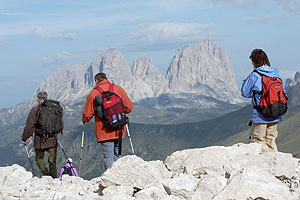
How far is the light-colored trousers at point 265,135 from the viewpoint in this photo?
13.7 meters

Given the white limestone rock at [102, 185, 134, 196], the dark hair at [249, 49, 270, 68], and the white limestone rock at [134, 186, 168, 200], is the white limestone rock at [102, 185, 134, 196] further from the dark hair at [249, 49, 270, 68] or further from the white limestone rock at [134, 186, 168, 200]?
the dark hair at [249, 49, 270, 68]

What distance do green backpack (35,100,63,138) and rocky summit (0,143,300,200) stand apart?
81.8 inches

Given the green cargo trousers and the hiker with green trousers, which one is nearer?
the hiker with green trousers

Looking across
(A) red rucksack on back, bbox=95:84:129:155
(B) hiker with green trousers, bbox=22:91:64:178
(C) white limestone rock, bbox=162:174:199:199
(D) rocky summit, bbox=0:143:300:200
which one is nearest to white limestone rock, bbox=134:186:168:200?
(D) rocky summit, bbox=0:143:300:200

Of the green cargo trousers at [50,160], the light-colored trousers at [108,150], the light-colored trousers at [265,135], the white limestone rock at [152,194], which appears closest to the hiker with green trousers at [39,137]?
the green cargo trousers at [50,160]

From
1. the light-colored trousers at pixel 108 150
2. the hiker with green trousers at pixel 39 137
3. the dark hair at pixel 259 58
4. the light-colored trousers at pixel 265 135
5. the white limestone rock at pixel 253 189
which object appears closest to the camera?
the white limestone rock at pixel 253 189

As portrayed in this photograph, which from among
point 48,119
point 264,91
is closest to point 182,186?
point 264,91

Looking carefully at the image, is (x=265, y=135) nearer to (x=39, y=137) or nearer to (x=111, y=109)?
(x=111, y=109)

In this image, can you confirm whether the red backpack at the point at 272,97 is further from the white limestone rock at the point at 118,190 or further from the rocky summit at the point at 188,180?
the white limestone rock at the point at 118,190

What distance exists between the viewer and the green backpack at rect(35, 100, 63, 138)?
617 inches

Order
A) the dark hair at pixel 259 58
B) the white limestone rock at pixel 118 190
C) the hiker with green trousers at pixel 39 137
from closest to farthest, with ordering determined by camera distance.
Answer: the white limestone rock at pixel 118 190, the dark hair at pixel 259 58, the hiker with green trousers at pixel 39 137

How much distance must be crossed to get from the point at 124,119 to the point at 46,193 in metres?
4.39

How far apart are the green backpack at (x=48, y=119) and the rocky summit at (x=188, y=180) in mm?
2079

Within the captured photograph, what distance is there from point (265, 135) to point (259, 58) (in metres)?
2.78
